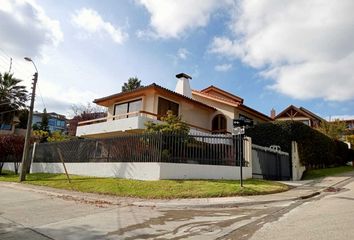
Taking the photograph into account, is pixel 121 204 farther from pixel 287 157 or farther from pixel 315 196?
pixel 287 157

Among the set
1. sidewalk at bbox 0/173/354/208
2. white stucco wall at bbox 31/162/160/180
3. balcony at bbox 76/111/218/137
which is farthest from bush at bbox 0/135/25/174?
sidewalk at bbox 0/173/354/208

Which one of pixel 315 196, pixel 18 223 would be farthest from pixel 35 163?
pixel 315 196

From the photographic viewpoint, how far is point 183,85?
2891 cm

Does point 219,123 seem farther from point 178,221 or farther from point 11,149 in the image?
point 178,221

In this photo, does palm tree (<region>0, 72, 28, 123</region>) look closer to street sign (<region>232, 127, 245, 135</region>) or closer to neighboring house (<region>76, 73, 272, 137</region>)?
neighboring house (<region>76, 73, 272, 137</region>)

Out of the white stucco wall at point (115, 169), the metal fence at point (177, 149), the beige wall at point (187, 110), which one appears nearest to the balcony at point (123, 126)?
the beige wall at point (187, 110)

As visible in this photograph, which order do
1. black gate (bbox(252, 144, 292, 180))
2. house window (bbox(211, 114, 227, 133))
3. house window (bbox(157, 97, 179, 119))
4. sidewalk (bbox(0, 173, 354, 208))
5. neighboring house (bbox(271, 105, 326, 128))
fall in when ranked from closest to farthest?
sidewalk (bbox(0, 173, 354, 208)) → black gate (bbox(252, 144, 292, 180)) → house window (bbox(157, 97, 179, 119)) → house window (bbox(211, 114, 227, 133)) → neighboring house (bbox(271, 105, 326, 128))

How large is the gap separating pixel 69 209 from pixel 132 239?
4.63 m

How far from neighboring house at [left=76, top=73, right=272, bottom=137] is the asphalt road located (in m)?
11.0

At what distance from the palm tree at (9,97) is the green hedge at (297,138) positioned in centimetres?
3283

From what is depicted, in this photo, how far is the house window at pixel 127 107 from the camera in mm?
24919

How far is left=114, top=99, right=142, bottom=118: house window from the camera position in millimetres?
24919

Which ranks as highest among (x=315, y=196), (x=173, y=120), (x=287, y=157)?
(x=173, y=120)

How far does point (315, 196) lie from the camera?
499 inches
